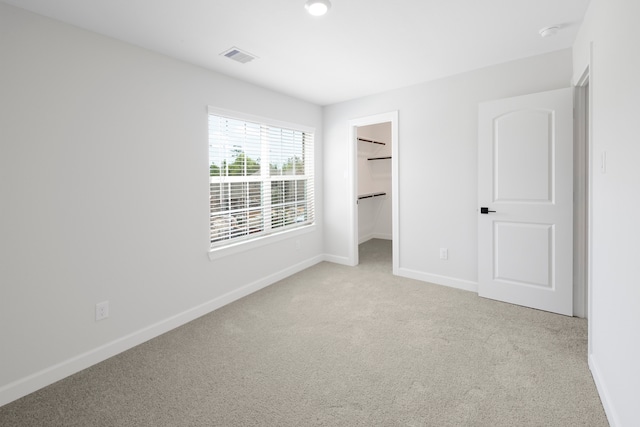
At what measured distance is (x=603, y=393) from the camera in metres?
1.72

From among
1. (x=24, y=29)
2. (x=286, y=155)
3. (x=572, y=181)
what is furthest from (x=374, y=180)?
(x=24, y=29)

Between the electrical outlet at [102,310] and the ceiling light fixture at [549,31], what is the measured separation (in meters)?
3.95

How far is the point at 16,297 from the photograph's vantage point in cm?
194

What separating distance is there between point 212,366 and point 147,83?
227cm

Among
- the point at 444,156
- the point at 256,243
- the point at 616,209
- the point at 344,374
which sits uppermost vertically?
the point at 444,156

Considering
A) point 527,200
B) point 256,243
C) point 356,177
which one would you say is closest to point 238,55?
point 256,243

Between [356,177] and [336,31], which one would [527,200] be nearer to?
[356,177]

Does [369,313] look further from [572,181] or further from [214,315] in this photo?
[572,181]

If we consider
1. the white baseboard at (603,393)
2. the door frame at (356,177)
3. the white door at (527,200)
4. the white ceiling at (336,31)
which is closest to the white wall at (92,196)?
the white ceiling at (336,31)

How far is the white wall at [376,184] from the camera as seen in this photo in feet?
20.7

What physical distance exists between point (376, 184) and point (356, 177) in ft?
7.41

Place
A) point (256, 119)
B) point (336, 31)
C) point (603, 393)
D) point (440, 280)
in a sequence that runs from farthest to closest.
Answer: point (440, 280) < point (256, 119) < point (336, 31) < point (603, 393)

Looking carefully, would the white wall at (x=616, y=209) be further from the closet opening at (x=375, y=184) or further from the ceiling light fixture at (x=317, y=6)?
the closet opening at (x=375, y=184)

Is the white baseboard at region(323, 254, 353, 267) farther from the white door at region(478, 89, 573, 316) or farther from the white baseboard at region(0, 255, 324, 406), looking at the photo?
the white door at region(478, 89, 573, 316)
